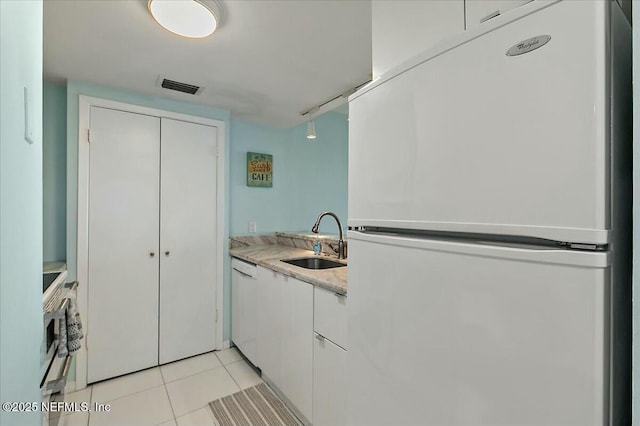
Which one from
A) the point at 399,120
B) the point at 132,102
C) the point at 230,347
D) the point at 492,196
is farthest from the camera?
the point at 230,347

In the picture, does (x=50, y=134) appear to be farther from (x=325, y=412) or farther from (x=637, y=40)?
(x=637, y=40)

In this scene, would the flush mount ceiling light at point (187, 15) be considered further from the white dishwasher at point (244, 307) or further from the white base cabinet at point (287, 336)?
the white dishwasher at point (244, 307)

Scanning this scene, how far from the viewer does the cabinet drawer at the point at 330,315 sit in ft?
4.58

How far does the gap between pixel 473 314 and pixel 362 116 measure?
0.68 meters

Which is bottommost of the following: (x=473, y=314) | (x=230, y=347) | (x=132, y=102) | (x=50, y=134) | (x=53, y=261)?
(x=230, y=347)

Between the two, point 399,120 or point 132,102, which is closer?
point 399,120

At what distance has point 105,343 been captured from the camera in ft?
7.29

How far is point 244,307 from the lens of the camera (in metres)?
2.49

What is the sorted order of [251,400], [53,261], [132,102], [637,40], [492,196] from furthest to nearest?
1. [132,102]
2. [53,261]
3. [251,400]
4. [492,196]
5. [637,40]

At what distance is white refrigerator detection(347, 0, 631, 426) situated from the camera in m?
0.50

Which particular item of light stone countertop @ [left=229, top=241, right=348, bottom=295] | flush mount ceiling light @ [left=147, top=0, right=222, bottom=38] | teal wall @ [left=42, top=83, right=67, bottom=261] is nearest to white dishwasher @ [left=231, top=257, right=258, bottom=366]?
light stone countertop @ [left=229, top=241, right=348, bottom=295]

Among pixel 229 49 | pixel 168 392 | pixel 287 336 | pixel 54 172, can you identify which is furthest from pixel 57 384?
pixel 229 49

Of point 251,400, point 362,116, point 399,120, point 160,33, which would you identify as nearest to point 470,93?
point 399,120

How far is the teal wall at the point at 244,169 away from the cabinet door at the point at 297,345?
113cm
